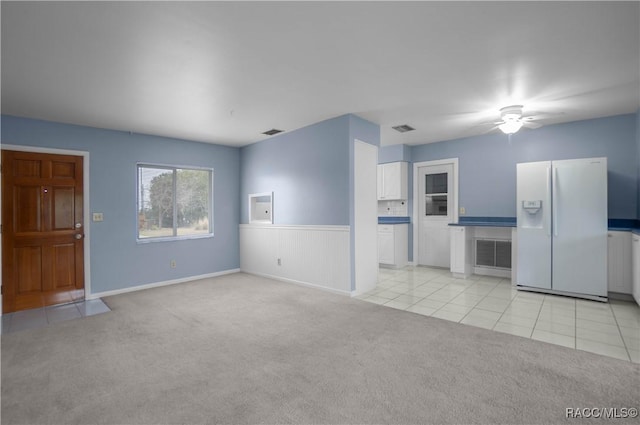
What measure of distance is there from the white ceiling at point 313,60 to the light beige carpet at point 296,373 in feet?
8.35

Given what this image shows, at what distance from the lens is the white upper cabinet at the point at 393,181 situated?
254 inches

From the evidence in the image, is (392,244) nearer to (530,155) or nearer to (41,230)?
(530,155)

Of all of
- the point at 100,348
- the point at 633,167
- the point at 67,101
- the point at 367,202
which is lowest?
the point at 100,348

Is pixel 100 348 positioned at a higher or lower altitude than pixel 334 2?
lower

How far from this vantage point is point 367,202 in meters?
4.73

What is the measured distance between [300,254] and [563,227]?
3717 mm

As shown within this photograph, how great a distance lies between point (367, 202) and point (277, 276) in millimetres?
2076

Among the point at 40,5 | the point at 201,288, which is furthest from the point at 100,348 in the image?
the point at 40,5

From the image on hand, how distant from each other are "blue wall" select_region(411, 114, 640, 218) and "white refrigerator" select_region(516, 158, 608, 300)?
0.80 m

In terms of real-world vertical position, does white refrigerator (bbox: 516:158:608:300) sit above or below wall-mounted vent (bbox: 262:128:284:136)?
below

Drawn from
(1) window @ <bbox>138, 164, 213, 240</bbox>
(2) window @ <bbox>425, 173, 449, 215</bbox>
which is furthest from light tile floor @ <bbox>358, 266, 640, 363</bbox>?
(1) window @ <bbox>138, 164, 213, 240</bbox>

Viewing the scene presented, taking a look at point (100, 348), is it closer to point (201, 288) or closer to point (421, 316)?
point (201, 288)

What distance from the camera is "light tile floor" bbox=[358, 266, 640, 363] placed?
2.91 m

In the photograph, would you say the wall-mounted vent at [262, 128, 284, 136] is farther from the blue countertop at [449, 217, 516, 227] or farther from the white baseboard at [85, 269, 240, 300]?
the blue countertop at [449, 217, 516, 227]
